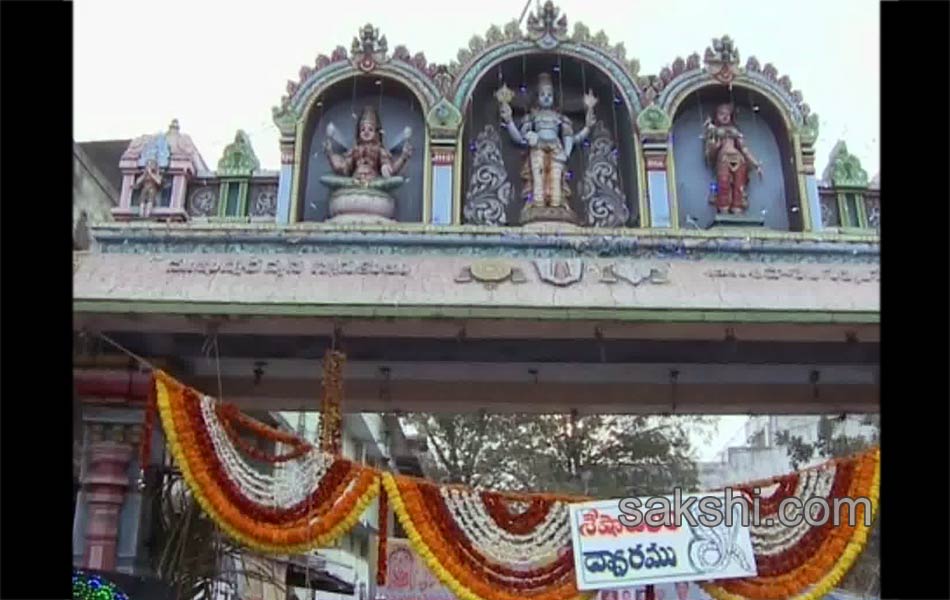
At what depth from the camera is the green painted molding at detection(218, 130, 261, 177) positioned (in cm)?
700

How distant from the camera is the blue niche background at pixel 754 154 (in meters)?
6.96

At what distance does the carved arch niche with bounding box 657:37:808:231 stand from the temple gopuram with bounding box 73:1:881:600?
0.06 ft

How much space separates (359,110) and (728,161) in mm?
2867

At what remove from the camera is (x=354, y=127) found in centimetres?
720

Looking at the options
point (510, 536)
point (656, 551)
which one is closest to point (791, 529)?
point (656, 551)

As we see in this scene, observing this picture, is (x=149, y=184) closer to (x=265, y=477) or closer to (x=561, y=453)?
(x=265, y=477)

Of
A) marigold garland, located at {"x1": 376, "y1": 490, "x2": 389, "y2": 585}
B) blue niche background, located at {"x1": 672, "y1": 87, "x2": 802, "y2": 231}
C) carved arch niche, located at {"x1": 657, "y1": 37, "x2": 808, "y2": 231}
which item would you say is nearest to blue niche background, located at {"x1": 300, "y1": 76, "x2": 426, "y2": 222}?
carved arch niche, located at {"x1": 657, "y1": 37, "x2": 808, "y2": 231}

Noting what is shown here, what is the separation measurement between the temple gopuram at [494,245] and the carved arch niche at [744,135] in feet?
0.06

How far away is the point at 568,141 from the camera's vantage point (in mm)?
6969

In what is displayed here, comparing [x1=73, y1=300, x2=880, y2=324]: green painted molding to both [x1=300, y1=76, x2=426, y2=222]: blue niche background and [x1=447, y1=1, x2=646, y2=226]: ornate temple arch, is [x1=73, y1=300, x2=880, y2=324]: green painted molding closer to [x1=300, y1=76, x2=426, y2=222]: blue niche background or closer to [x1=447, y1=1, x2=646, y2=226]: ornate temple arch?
[x1=300, y1=76, x2=426, y2=222]: blue niche background
